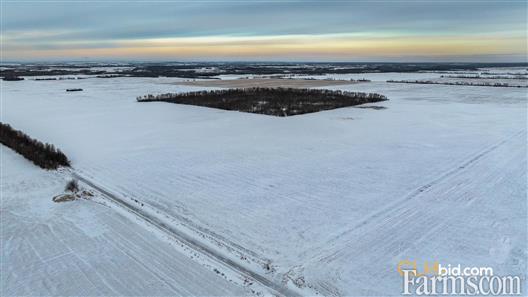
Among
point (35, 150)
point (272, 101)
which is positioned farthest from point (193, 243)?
point (272, 101)

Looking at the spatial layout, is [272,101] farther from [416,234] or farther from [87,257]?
[87,257]

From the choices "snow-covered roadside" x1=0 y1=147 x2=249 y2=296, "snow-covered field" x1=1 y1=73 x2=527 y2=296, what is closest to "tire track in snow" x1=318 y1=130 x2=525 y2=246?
"snow-covered field" x1=1 y1=73 x2=527 y2=296

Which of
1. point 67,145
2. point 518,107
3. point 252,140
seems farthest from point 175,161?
point 518,107

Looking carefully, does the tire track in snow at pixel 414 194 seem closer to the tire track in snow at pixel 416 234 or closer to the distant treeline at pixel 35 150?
the tire track in snow at pixel 416 234

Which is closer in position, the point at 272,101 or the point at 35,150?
the point at 35,150

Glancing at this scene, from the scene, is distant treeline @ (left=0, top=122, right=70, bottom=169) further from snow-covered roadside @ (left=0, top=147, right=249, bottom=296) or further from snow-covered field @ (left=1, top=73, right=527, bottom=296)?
snow-covered roadside @ (left=0, top=147, right=249, bottom=296)

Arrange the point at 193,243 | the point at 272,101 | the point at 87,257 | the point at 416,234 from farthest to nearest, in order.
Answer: the point at 272,101 → the point at 416,234 → the point at 193,243 → the point at 87,257
